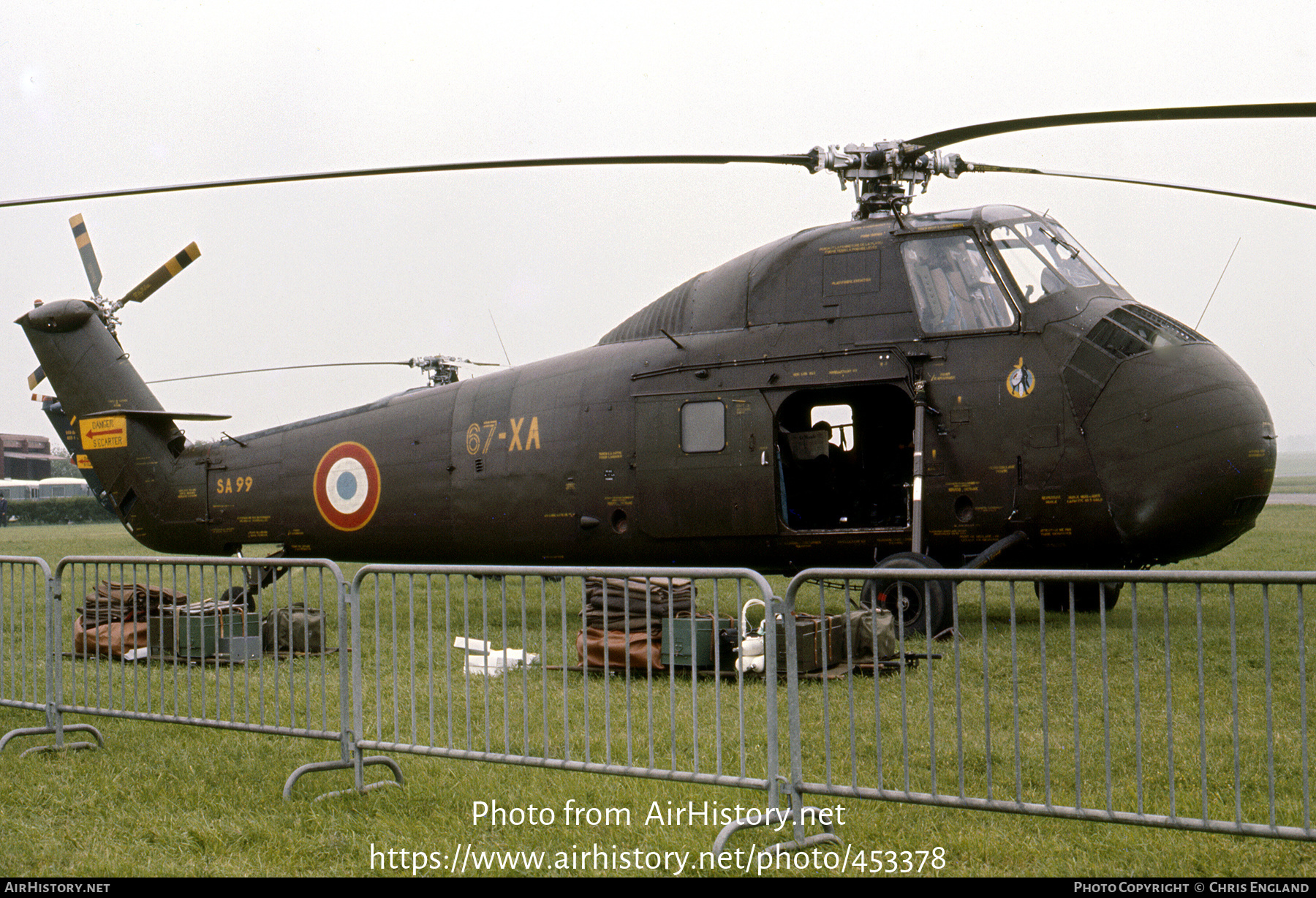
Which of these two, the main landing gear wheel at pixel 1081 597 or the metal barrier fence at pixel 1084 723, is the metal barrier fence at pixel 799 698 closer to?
the metal barrier fence at pixel 1084 723

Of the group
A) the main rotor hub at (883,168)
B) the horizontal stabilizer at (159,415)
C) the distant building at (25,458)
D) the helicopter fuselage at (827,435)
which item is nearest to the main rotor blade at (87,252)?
the horizontal stabilizer at (159,415)

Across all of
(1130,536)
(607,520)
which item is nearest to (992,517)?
(1130,536)

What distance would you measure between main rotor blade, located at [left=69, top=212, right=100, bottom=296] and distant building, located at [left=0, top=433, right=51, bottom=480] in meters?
71.9

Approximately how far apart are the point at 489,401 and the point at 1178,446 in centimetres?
662

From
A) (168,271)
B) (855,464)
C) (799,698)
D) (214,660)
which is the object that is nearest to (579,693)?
(799,698)

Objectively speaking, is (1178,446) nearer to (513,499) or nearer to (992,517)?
(992,517)

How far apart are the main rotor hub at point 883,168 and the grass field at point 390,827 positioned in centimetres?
582

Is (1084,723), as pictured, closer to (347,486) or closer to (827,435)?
(827,435)

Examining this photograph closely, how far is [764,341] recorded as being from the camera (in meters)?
10.3

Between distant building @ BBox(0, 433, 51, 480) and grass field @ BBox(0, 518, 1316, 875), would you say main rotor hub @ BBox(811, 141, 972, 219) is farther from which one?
distant building @ BBox(0, 433, 51, 480)

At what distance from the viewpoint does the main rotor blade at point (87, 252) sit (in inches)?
580

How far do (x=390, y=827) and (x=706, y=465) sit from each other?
238 inches

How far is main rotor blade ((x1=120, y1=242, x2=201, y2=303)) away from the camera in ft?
47.9

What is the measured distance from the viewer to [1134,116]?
739 centimetres
